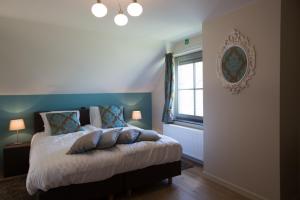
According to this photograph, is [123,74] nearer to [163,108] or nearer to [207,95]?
[163,108]

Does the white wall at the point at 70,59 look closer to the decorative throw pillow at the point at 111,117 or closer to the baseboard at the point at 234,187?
the decorative throw pillow at the point at 111,117

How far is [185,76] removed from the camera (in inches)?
164

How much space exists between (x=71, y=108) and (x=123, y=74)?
120cm

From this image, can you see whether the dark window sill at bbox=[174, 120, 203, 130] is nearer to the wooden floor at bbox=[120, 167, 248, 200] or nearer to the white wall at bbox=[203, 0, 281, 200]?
the white wall at bbox=[203, 0, 281, 200]

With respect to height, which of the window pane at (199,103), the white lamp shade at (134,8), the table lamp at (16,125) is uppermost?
the white lamp shade at (134,8)

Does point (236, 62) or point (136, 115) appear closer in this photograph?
point (236, 62)

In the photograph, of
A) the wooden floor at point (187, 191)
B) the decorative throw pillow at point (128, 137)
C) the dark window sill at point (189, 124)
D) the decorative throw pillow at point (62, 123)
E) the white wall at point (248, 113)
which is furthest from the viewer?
the dark window sill at point (189, 124)

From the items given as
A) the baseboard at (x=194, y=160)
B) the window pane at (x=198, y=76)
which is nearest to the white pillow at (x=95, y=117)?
the baseboard at (x=194, y=160)

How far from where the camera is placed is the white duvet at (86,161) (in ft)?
6.68

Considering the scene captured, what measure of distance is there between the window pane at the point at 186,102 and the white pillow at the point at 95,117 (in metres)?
1.63

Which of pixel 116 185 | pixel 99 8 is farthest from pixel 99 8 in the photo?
pixel 116 185

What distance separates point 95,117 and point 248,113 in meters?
2.68

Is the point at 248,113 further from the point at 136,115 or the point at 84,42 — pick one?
the point at 84,42

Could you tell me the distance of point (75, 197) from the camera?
2.18 m
